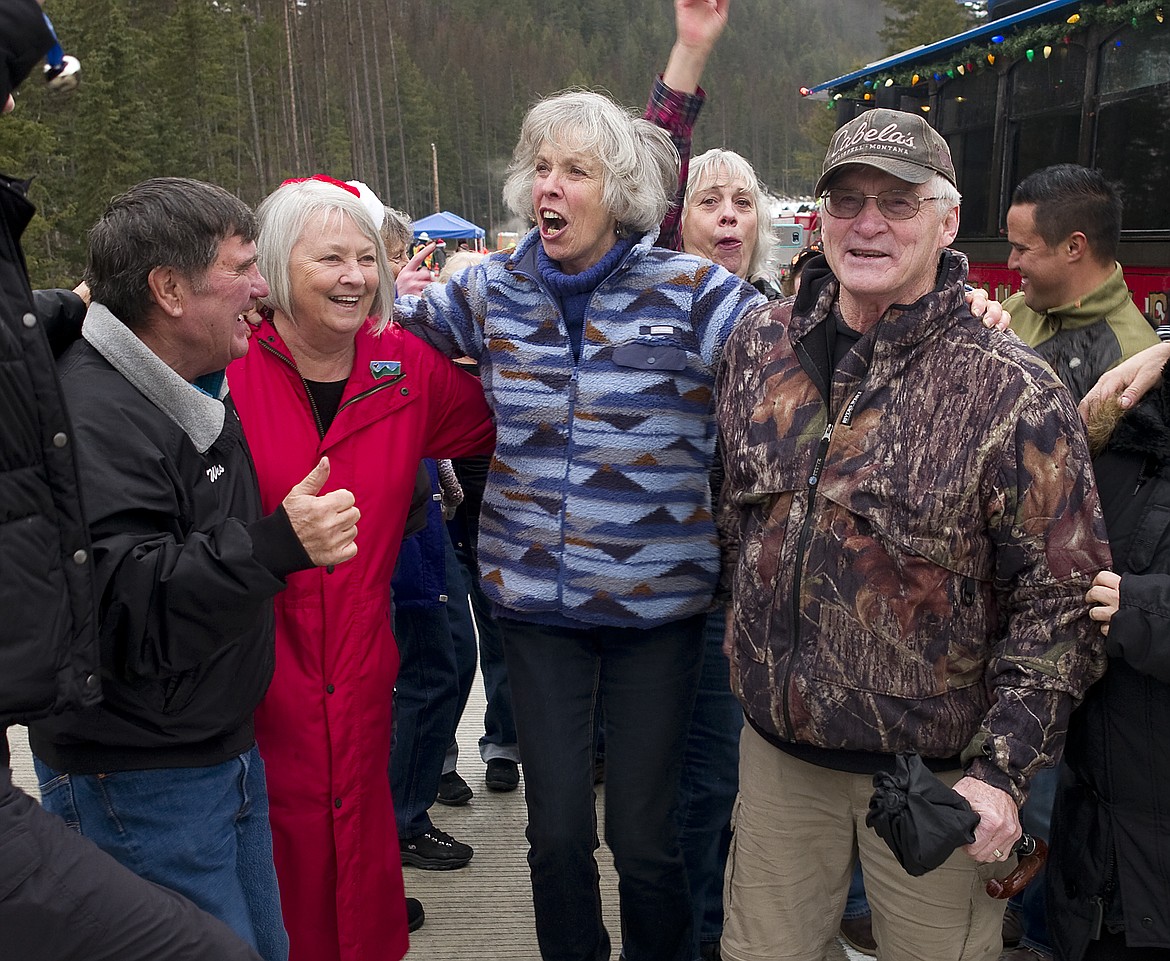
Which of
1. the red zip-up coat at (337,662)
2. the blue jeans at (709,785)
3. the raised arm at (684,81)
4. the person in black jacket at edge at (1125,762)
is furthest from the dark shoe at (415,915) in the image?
the raised arm at (684,81)

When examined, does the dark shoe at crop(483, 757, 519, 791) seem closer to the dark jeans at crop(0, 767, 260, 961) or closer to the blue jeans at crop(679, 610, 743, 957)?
the blue jeans at crop(679, 610, 743, 957)

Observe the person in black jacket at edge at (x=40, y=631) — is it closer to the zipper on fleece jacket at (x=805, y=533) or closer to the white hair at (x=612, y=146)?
the zipper on fleece jacket at (x=805, y=533)

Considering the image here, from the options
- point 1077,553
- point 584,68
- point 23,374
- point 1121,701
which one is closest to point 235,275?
point 23,374

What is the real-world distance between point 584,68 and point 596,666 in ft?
371

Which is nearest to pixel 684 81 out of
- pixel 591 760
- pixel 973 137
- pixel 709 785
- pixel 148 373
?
pixel 148 373

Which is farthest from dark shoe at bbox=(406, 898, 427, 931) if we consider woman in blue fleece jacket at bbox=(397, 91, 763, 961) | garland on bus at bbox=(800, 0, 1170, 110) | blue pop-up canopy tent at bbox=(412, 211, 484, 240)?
blue pop-up canopy tent at bbox=(412, 211, 484, 240)

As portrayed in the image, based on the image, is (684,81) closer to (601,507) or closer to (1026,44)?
(601,507)

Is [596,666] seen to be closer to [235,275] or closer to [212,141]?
[235,275]

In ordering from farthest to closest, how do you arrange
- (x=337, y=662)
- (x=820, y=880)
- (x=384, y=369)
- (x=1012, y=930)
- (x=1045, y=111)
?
(x=1045, y=111), (x=1012, y=930), (x=384, y=369), (x=337, y=662), (x=820, y=880)

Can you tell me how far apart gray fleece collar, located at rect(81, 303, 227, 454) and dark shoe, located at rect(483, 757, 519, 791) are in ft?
8.36

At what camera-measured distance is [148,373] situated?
2102mm

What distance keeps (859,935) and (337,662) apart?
172 cm

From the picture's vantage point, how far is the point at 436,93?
89.9 m

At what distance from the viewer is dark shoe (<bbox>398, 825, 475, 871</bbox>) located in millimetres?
3795
